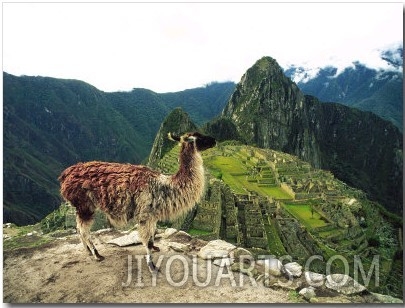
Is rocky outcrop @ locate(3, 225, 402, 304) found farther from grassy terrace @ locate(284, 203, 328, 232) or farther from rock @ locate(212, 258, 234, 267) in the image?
grassy terrace @ locate(284, 203, 328, 232)

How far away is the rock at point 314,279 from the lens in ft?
15.4

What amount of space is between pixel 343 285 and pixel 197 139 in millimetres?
2435

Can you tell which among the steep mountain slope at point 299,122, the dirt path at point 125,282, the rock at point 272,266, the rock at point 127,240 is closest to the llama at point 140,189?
the dirt path at point 125,282

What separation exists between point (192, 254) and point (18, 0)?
4.67m

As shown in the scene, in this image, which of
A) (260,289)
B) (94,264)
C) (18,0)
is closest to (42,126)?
(18,0)

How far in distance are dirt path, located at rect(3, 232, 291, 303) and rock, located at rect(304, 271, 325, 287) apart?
0.36 m

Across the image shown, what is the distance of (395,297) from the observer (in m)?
5.21

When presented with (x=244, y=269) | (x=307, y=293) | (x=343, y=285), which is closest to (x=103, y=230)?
(x=244, y=269)

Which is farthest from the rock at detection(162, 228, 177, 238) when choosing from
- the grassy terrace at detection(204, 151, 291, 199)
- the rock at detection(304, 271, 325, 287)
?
the grassy terrace at detection(204, 151, 291, 199)

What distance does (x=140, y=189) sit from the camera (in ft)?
14.7

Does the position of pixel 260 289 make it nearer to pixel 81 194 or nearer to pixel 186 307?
pixel 186 307

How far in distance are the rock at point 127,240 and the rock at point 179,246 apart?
44cm

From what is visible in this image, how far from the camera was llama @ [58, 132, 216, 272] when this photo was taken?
4.49 metres

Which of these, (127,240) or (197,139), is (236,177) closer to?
(127,240)
